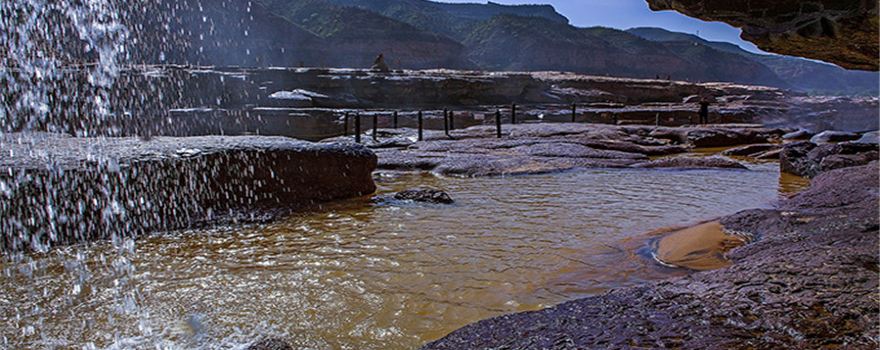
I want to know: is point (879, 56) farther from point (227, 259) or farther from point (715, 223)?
point (227, 259)

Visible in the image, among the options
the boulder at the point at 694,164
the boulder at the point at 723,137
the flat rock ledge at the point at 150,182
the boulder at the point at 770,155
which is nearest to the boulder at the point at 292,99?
the boulder at the point at 723,137

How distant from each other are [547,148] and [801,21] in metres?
Answer: 11.3

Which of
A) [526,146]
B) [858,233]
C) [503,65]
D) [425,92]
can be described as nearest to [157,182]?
[858,233]

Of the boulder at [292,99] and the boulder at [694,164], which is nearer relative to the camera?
the boulder at [694,164]

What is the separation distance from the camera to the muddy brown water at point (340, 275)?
348 centimetres

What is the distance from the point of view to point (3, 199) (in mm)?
5516

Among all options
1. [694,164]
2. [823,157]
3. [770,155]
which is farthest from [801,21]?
[770,155]

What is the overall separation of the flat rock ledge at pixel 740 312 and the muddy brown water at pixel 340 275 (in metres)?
0.90

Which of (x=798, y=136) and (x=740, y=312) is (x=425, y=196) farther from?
(x=798, y=136)

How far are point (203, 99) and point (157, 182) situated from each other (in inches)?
865

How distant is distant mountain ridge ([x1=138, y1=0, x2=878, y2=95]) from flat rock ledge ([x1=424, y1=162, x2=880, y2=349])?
4575cm

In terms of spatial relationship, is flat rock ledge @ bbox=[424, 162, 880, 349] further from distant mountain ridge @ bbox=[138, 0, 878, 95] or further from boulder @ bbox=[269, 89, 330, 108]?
distant mountain ridge @ bbox=[138, 0, 878, 95]

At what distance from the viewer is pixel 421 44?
72.4m

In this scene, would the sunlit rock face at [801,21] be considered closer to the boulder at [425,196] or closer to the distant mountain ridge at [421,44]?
the boulder at [425,196]
